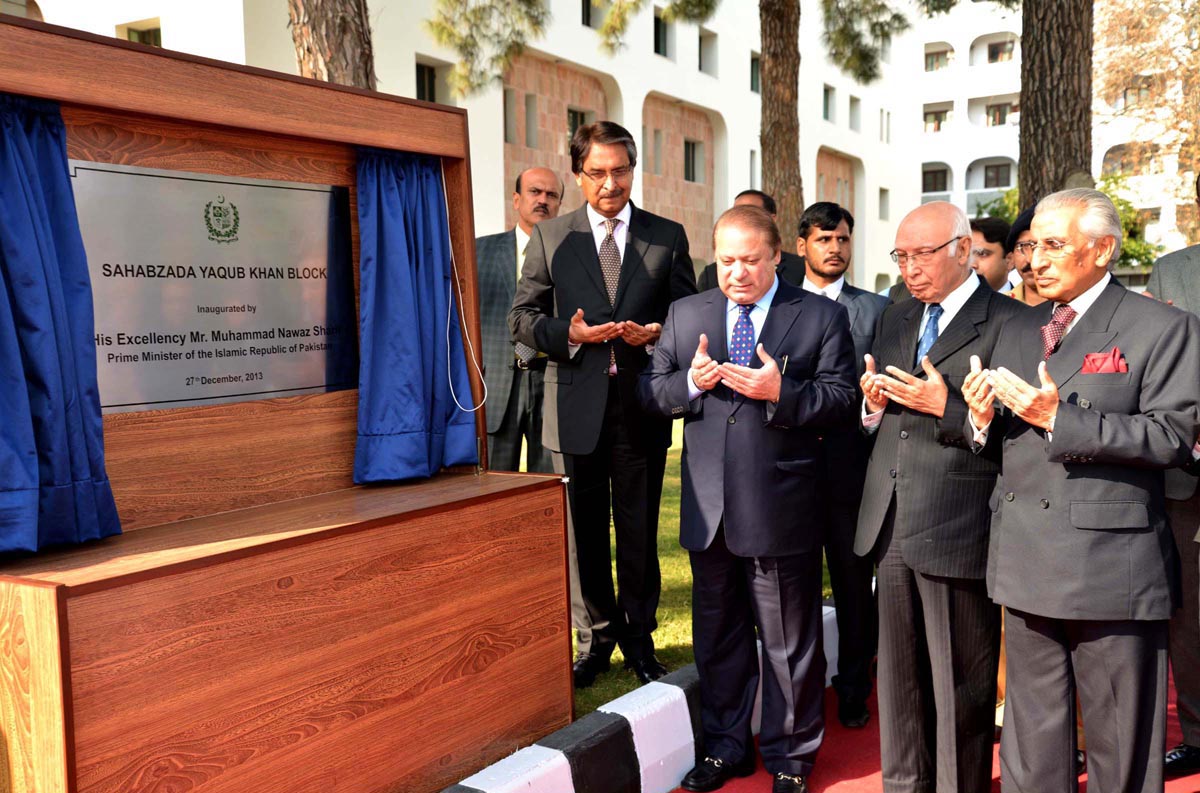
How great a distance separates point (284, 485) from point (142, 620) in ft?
3.19

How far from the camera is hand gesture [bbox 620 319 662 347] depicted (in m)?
4.25

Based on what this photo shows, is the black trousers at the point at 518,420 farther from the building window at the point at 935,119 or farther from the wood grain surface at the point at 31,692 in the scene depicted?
the building window at the point at 935,119

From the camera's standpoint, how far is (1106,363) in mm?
3051

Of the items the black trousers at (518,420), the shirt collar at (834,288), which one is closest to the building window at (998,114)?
the shirt collar at (834,288)

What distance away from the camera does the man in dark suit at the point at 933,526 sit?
3.43 m

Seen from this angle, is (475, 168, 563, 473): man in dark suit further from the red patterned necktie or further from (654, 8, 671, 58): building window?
(654, 8, 671, 58): building window

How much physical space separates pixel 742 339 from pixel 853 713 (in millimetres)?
1700

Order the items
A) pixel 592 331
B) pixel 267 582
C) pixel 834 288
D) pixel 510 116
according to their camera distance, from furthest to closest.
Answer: pixel 510 116, pixel 834 288, pixel 592 331, pixel 267 582

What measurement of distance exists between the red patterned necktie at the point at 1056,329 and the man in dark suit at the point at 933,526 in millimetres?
230

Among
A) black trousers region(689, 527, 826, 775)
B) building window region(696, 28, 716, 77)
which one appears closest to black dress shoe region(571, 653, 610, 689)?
black trousers region(689, 527, 826, 775)

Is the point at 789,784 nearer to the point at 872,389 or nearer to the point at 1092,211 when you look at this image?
the point at 872,389

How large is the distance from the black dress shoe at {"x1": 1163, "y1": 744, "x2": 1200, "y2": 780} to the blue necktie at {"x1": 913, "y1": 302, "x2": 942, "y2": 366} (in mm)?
1861

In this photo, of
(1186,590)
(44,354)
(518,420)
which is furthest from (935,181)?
(44,354)

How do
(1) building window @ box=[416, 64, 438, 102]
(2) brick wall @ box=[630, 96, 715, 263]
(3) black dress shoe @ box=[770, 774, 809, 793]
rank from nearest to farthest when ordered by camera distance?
(3) black dress shoe @ box=[770, 774, 809, 793], (1) building window @ box=[416, 64, 438, 102], (2) brick wall @ box=[630, 96, 715, 263]
